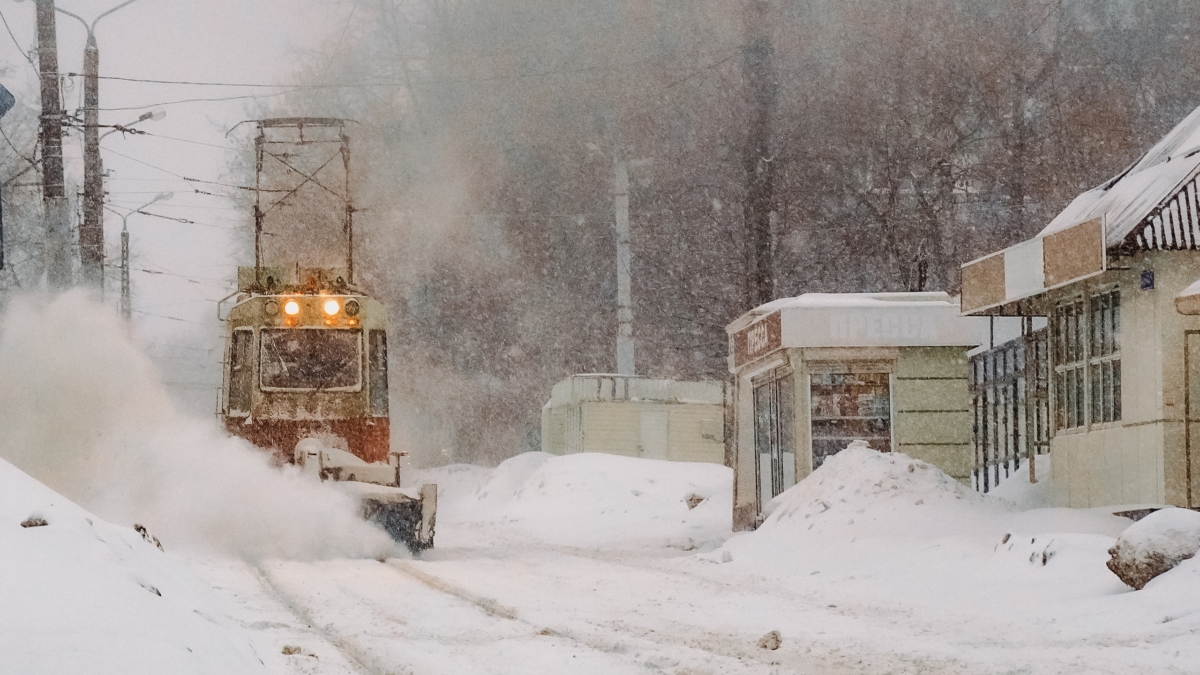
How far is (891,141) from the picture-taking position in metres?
34.8

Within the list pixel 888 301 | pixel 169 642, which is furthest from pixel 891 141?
pixel 169 642

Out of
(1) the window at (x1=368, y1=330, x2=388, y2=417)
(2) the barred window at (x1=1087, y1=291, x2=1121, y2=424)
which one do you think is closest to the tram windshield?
(1) the window at (x1=368, y1=330, x2=388, y2=417)

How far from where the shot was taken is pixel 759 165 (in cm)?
2872

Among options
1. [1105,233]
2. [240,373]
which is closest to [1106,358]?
[1105,233]

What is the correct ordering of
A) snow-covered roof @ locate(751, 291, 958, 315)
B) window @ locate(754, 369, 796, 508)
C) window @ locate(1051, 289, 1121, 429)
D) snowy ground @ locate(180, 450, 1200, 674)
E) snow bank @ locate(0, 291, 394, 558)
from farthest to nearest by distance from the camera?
1. window @ locate(754, 369, 796, 508)
2. snow-covered roof @ locate(751, 291, 958, 315)
3. snow bank @ locate(0, 291, 394, 558)
4. window @ locate(1051, 289, 1121, 429)
5. snowy ground @ locate(180, 450, 1200, 674)

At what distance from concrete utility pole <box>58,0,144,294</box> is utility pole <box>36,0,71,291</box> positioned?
0.71 meters

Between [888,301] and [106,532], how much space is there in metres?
13.3

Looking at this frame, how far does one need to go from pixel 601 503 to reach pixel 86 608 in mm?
22731

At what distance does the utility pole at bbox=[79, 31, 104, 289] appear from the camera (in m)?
26.0

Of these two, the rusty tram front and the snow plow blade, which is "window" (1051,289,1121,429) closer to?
A: the snow plow blade

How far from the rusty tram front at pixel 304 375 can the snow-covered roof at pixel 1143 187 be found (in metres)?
8.38

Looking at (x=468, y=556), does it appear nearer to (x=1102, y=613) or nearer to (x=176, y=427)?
(x=176, y=427)

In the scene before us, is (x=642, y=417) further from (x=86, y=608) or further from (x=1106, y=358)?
(x=86, y=608)

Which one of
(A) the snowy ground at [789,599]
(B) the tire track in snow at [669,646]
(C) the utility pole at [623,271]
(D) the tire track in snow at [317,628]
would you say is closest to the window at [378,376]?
(A) the snowy ground at [789,599]
